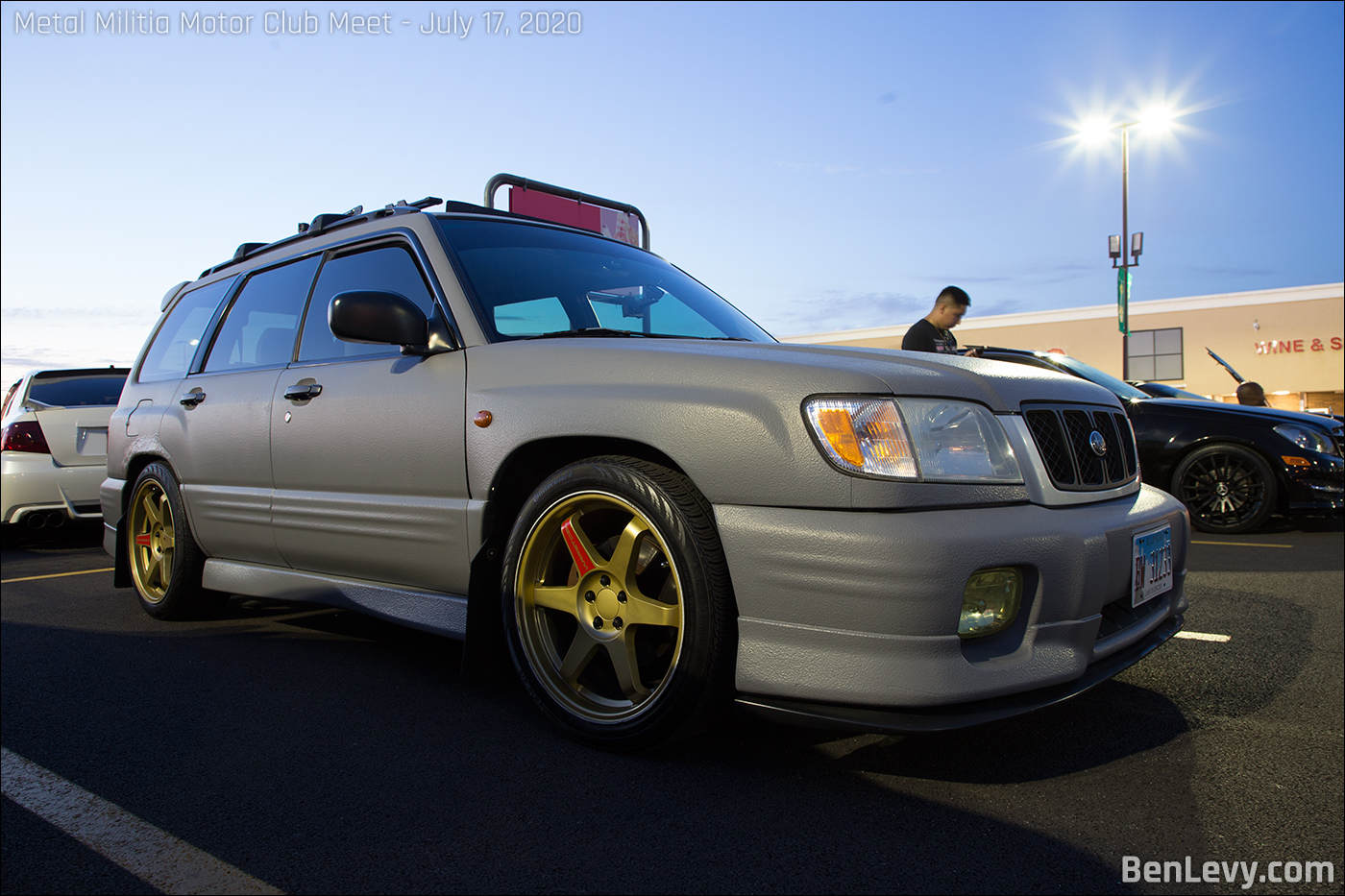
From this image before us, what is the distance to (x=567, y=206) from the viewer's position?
6.26 m

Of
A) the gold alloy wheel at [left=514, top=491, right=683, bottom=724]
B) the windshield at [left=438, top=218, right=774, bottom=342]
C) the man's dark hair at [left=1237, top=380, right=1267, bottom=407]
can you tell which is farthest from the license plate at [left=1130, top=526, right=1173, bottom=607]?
the man's dark hair at [left=1237, top=380, right=1267, bottom=407]

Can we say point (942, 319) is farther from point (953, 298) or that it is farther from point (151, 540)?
point (151, 540)

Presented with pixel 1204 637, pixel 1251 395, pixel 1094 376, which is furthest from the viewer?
pixel 1251 395

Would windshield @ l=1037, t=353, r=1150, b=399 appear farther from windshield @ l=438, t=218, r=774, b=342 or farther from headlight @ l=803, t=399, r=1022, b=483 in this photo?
headlight @ l=803, t=399, r=1022, b=483

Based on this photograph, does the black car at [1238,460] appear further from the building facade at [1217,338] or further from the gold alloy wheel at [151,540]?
the building facade at [1217,338]

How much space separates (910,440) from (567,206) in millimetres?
4660

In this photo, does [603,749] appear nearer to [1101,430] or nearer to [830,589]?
[830,589]

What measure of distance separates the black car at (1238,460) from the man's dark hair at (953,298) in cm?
50

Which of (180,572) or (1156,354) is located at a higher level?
(1156,354)

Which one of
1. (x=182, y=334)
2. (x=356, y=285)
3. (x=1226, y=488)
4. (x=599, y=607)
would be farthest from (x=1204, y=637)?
(x=182, y=334)

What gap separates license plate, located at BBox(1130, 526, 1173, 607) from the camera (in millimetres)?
2391

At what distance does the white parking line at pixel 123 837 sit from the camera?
5.98 ft

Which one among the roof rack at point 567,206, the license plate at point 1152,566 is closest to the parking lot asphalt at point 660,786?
the license plate at point 1152,566

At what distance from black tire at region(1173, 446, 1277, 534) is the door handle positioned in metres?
6.67
